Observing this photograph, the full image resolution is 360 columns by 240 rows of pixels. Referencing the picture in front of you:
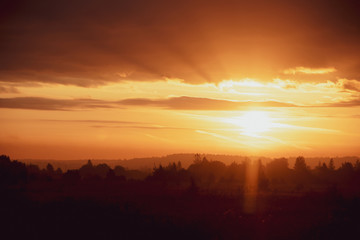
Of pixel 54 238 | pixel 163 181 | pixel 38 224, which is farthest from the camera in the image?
pixel 163 181

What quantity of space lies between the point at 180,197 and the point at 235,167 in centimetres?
7283

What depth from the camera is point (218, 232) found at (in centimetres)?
2677

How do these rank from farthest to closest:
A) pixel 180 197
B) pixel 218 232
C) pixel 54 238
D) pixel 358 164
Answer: pixel 358 164
pixel 180 197
pixel 218 232
pixel 54 238

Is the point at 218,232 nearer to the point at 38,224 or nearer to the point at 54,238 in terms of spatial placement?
the point at 54,238

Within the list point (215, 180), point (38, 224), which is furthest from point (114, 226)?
point (215, 180)

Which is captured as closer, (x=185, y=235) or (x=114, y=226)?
(x=185, y=235)

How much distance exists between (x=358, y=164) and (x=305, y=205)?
95.7m

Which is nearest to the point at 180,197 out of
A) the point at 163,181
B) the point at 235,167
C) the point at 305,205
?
the point at 305,205

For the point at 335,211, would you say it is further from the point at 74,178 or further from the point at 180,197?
the point at 74,178

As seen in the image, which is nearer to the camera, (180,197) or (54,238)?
(54,238)

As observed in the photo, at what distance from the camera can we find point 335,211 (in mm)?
34531

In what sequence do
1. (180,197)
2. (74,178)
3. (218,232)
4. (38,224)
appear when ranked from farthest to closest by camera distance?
(74,178) < (180,197) < (38,224) < (218,232)

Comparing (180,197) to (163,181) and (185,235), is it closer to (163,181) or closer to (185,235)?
(185,235)

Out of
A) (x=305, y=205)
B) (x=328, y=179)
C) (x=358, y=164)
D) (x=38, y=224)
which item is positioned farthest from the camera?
(x=358, y=164)
